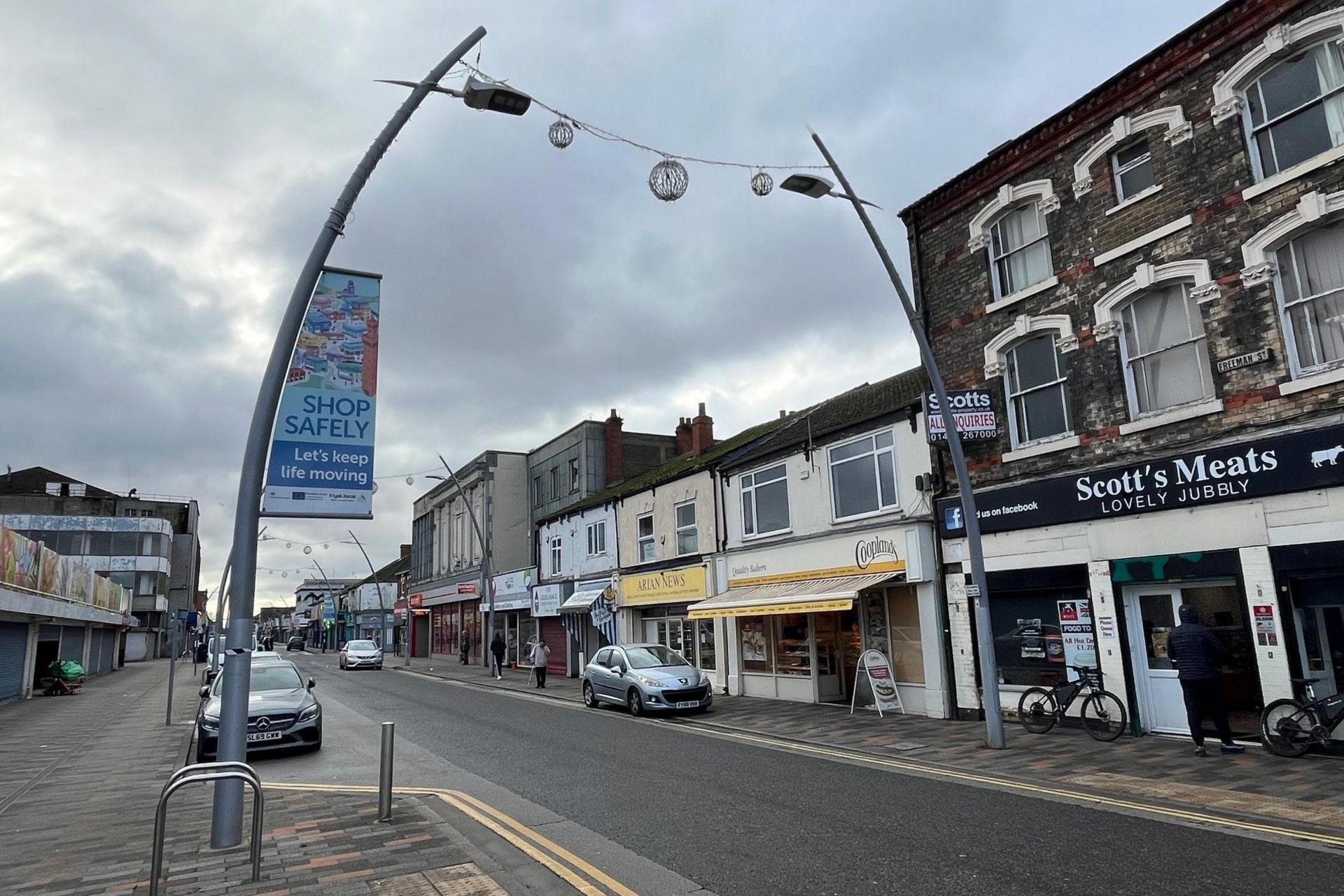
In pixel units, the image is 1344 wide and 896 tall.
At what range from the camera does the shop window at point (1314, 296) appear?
1088cm

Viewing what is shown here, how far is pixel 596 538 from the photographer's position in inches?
1214

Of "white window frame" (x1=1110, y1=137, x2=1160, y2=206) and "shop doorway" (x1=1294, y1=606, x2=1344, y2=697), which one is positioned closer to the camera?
"shop doorway" (x1=1294, y1=606, x2=1344, y2=697)

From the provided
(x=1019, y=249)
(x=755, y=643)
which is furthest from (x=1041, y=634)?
(x=755, y=643)

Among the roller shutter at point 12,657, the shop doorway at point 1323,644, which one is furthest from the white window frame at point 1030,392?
the roller shutter at point 12,657

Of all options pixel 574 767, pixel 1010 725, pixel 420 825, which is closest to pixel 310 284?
pixel 420 825

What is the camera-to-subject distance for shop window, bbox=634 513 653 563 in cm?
2706

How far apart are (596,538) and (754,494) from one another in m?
10.3

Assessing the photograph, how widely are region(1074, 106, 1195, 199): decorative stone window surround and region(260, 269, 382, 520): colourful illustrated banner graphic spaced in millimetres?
11806

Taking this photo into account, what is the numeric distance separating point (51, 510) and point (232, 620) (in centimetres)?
7660

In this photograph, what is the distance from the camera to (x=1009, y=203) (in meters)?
15.6

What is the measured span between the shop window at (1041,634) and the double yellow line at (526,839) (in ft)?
28.2

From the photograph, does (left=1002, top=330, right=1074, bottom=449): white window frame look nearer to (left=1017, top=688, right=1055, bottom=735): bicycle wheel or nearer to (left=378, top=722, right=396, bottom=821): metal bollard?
(left=1017, top=688, right=1055, bottom=735): bicycle wheel

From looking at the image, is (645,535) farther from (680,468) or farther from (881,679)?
(881,679)

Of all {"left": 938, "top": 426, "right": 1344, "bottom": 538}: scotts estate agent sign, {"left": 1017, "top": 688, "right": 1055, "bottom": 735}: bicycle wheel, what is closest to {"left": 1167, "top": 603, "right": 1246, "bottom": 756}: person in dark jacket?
{"left": 938, "top": 426, "right": 1344, "bottom": 538}: scotts estate agent sign
